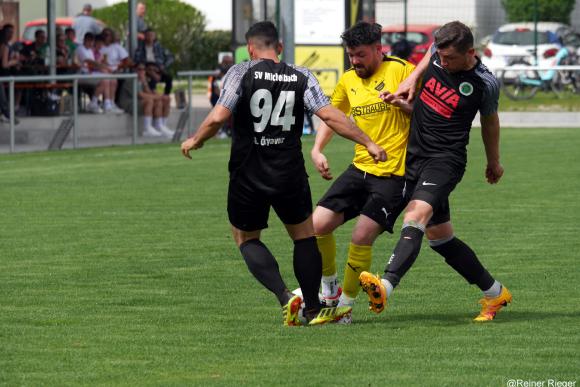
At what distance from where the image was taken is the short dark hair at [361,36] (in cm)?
873

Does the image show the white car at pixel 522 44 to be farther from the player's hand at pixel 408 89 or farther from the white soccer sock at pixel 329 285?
the player's hand at pixel 408 89

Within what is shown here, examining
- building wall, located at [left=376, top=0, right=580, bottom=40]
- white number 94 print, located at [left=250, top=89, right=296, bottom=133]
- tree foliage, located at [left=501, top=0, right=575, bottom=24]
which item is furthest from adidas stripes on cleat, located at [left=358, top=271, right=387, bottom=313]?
tree foliage, located at [left=501, top=0, right=575, bottom=24]

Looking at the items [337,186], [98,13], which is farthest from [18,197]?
[98,13]

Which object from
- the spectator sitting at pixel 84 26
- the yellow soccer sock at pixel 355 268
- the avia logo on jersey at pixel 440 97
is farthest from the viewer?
the spectator sitting at pixel 84 26

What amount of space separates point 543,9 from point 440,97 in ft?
113

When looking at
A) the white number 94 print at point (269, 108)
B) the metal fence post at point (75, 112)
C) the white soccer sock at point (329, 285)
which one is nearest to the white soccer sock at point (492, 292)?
the white soccer sock at point (329, 285)

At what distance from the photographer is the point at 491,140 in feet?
28.8

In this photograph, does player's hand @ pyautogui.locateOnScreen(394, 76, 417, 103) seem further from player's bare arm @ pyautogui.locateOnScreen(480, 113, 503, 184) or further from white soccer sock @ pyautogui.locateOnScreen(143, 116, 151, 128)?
white soccer sock @ pyautogui.locateOnScreen(143, 116, 151, 128)

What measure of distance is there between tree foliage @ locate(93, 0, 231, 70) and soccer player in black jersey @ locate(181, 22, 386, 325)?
129ft

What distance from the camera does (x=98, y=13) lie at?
4938cm

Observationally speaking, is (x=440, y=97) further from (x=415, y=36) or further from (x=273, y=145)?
(x=415, y=36)

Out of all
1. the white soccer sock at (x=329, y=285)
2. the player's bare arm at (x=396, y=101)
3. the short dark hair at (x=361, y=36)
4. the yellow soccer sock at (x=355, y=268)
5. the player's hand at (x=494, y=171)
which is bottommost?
the white soccer sock at (x=329, y=285)

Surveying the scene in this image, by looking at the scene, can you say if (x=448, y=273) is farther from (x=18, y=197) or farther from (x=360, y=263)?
(x=18, y=197)

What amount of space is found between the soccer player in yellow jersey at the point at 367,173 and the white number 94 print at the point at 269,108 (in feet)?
1.74
